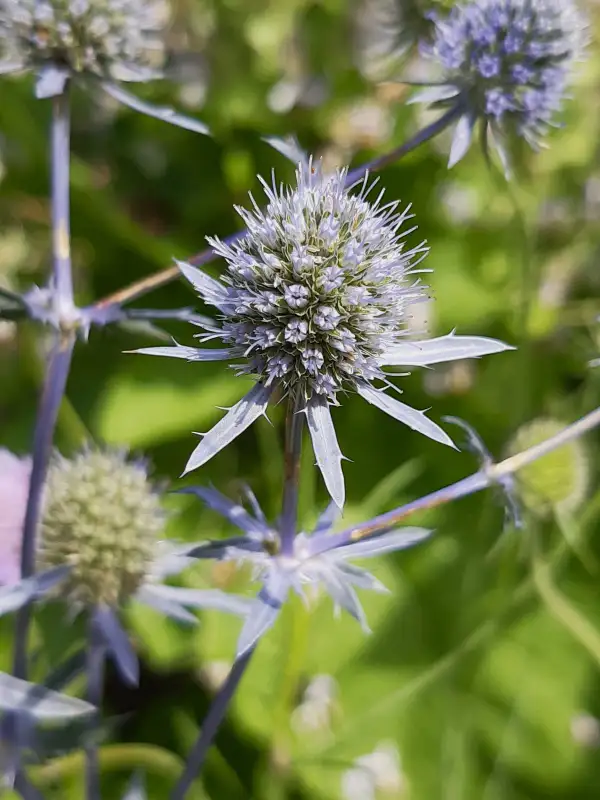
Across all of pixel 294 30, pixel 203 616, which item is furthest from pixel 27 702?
pixel 294 30

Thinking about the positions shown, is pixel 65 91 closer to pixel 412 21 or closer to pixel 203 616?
pixel 412 21

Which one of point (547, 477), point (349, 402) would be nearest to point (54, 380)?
point (547, 477)

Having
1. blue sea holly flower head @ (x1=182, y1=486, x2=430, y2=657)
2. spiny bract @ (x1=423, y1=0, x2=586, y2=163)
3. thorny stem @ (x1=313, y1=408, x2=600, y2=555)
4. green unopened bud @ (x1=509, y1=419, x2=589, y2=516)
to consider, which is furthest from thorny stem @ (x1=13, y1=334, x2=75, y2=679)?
green unopened bud @ (x1=509, y1=419, x2=589, y2=516)

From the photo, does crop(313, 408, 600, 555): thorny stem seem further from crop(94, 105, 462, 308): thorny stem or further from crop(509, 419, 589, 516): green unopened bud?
crop(509, 419, 589, 516): green unopened bud

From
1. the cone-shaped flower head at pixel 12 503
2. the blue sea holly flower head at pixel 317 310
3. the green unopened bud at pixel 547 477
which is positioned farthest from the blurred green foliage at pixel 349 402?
the blue sea holly flower head at pixel 317 310

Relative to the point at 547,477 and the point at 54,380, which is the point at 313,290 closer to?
the point at 54,380

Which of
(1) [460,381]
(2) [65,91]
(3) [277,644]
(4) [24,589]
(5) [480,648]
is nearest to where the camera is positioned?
(4) [24,589]

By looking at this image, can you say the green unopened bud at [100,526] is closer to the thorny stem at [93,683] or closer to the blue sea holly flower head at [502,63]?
the thorny stem at [93,683]
